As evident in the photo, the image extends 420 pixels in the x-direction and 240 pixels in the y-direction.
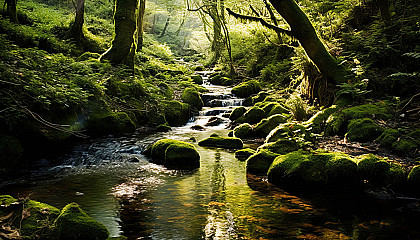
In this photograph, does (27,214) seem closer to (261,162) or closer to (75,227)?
(75,227)

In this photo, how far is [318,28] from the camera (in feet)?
37.3

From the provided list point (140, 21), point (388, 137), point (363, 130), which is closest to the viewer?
point (388, 137)

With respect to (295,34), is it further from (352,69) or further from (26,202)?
(26,202)

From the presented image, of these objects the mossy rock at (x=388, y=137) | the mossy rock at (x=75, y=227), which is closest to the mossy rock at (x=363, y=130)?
the mossy rock at (x=388, y=137)

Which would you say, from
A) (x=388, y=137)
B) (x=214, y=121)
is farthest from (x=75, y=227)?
(x=214, y=121)

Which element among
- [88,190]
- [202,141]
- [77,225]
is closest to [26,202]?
[77,225]

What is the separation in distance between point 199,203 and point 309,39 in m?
6.55

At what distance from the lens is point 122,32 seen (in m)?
11.3

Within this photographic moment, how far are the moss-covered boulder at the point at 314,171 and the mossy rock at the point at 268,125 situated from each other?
4.12 meters

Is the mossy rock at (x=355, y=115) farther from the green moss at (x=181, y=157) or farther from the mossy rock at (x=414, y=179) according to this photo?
the green moss at (x=181, y=157)

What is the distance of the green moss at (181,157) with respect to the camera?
23.2 feet

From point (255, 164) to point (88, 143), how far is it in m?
5.03

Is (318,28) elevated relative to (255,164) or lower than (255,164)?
elevated

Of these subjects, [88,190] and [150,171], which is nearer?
[88,190]
